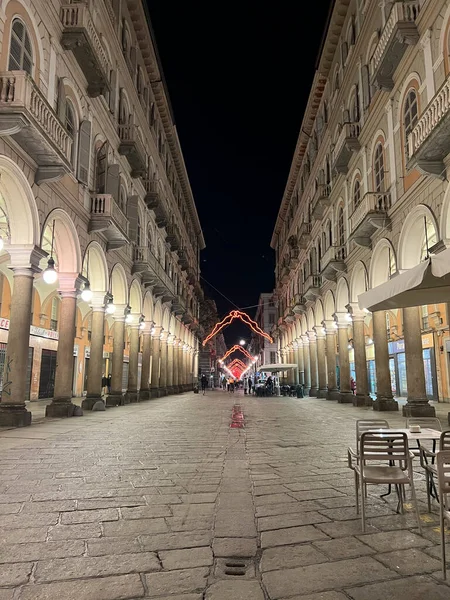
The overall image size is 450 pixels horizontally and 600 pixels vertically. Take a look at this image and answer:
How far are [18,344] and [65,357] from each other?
9.53 ft

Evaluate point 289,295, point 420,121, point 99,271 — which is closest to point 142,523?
point 420,121

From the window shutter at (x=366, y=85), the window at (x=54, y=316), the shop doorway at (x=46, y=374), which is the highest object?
the window shutter at (x=366, y=85)

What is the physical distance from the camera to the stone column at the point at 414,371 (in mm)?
13660

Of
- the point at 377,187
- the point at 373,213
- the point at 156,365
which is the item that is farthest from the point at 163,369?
the point at 373,213

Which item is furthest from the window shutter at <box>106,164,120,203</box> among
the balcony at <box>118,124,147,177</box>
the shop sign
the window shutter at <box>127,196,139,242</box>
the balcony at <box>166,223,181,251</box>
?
the balcony at <box>166,223,181,251</box>

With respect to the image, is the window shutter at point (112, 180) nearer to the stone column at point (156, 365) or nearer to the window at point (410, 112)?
the window at point (410, 112)

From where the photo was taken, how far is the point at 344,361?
2305 centimetres

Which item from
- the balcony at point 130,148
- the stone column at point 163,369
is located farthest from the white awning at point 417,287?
the stone column at point 163,369

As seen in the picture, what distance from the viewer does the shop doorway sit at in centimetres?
2320

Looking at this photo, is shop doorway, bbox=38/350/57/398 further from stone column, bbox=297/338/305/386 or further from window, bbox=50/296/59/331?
stone column, bbox=297/338/305/386

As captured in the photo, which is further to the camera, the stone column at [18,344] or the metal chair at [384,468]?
the stone column at [18,344]

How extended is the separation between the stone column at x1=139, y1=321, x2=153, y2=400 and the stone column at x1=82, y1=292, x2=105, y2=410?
8126mm

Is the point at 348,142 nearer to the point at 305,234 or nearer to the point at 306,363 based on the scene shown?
the point at 305,234

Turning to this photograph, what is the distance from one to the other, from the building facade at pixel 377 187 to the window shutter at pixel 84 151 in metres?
9.60
